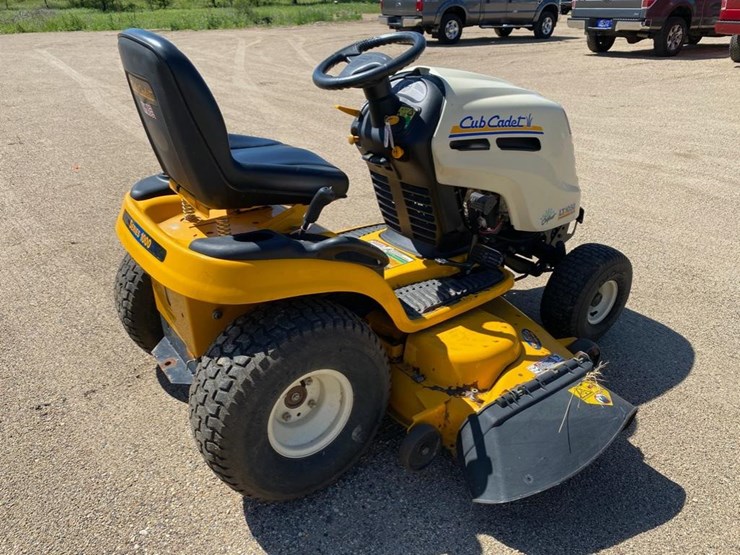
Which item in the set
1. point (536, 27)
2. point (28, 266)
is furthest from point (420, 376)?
point (536, 27)

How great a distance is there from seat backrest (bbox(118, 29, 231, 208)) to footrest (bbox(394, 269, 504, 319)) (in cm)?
94

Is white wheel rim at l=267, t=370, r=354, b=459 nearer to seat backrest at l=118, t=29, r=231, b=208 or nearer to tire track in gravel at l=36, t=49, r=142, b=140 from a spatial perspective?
seat backrest at l=118, t=29, r=231, b=208

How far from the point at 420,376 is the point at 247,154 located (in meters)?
1.14

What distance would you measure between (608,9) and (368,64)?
1135 cm

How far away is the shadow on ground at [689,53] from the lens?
12.3 metres

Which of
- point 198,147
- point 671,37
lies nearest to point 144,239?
point 198,147

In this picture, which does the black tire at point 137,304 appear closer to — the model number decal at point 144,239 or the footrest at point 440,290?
the model number decal at point 144,239

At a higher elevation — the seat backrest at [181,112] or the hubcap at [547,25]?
the seat backrest at [181,112]

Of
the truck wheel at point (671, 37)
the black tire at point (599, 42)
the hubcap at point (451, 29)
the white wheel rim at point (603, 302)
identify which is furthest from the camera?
the hubcap at point (451, 29)

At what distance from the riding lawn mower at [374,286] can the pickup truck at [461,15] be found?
41.0 ft

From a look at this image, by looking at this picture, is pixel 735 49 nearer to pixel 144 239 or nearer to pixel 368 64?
pixel 368 64

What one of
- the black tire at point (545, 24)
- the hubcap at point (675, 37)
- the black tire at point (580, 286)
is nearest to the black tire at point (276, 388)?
the black tire at point (580, 286)

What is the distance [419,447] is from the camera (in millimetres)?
2322

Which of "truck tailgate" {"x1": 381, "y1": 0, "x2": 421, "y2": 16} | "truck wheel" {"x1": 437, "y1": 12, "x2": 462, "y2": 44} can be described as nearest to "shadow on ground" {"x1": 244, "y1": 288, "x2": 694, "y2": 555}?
"truck tailgate" {"x1": 381, "y1": 0, "x2": 421, "y2": 16}
